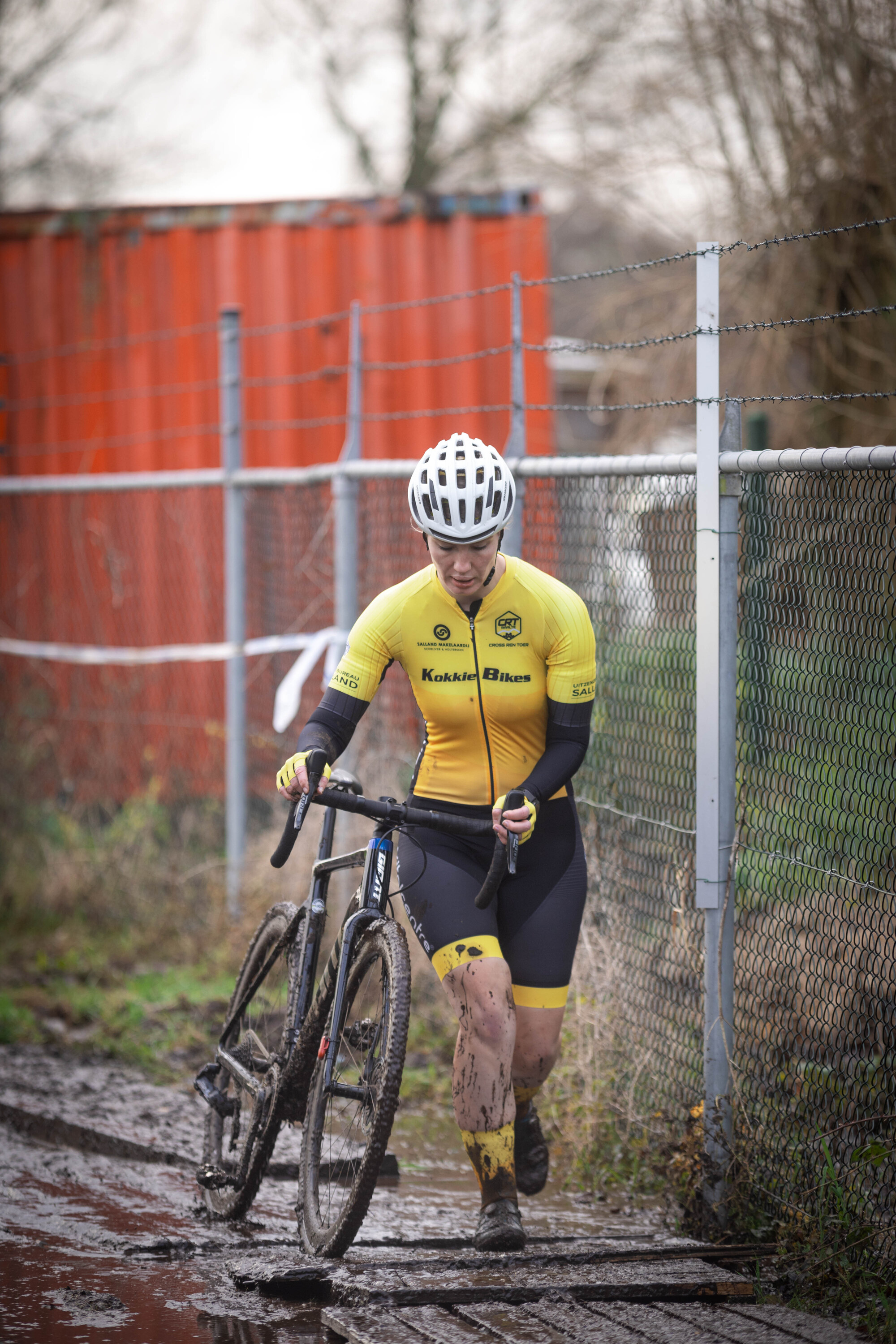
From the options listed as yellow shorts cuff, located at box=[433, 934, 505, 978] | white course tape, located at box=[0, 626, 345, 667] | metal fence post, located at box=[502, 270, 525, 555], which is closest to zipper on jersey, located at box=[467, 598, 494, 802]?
yellow shorts cuff, located at box=[433, 934, 505, 978]

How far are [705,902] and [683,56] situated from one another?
331 inches

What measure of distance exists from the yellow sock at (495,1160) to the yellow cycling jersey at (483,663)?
917 millimetres

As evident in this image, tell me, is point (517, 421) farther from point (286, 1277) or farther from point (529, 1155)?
point (286, 1277)

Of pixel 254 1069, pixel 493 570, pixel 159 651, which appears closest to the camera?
pixel 493 570

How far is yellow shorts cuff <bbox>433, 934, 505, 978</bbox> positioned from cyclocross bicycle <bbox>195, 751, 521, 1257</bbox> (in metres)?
0.12

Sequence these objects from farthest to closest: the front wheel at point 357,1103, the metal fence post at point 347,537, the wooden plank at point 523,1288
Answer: the metal fence post at point 347,537 < the front wheel at point 357,1103 < the wooden plank at point 523,1288

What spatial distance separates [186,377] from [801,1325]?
328 inches

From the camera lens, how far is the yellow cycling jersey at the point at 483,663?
14.3 ft

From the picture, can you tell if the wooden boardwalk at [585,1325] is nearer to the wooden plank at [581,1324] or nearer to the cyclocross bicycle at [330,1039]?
the wooden plank at [581,1324]

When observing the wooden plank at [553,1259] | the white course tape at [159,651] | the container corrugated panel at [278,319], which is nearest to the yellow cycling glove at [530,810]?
the wooden plank at [553,1259]

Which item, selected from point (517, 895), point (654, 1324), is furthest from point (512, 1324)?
point (517, 895)

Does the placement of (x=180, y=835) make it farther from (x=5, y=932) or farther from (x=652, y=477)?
(x=652, y=477)

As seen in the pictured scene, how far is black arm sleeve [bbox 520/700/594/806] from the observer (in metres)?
4.30

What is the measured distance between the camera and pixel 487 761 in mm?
4488
